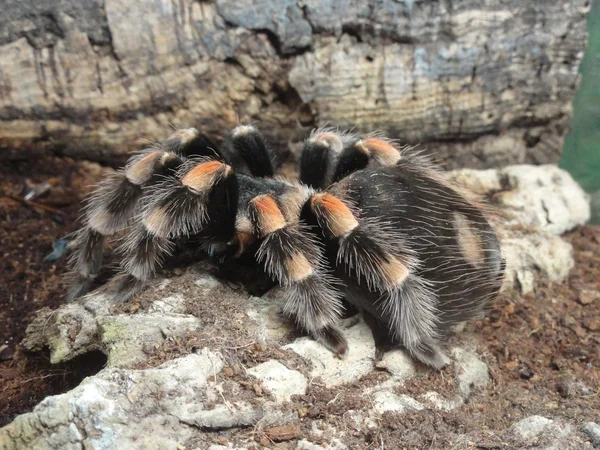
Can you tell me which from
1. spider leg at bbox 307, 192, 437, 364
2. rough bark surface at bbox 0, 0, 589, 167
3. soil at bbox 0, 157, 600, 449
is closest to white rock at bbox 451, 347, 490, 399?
soil at bbox 0, 157, 600, 449

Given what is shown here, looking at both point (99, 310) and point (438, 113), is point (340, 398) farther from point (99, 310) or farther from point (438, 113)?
point (438, 113)

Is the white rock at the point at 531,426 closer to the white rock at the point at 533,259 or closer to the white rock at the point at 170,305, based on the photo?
the white rock at the point at 533,259

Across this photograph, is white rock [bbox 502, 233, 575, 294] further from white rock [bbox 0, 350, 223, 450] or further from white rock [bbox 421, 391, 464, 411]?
white rock [bbox 0, 350, 223, 450]

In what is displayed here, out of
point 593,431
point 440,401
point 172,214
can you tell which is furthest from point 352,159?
point 593,431

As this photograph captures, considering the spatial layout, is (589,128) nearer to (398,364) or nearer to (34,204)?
(398,364)

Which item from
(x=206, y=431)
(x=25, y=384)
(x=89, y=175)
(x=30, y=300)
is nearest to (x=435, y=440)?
(x=206, y=431)
